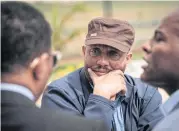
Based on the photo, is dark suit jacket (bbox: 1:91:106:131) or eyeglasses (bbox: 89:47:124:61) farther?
eyeglasses (bbox: 89:47:124:61)

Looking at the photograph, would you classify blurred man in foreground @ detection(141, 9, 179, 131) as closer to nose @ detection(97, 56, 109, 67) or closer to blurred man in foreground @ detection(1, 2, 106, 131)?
blurred man in foreground @ detection(1, 2, 106, 131)

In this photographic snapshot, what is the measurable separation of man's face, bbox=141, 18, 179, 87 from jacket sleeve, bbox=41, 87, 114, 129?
41 cm

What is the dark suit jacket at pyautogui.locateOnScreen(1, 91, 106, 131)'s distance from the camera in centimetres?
143

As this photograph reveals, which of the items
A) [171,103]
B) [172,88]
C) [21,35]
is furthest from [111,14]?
[21,35]

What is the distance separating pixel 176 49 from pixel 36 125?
0.63 m

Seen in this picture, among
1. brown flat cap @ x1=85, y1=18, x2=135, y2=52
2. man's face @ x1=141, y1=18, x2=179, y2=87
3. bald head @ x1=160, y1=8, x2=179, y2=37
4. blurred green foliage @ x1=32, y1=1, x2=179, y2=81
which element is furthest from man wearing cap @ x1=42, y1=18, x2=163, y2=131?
blurred green foliage @ x1=32, y1=1, x2=179, y2=81

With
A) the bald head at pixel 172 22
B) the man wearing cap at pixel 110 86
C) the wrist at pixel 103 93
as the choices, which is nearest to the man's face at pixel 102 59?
the man wearing cap at pixel 110 86

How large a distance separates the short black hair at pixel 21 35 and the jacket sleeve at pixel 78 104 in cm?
64

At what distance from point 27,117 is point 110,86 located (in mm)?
862

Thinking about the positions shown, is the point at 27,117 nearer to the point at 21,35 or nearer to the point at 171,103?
the point at 21,35

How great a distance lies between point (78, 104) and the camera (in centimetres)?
227

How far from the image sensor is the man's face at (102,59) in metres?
2.32

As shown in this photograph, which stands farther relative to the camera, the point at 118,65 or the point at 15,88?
the point at 118,65

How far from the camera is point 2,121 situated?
144 centimetres
